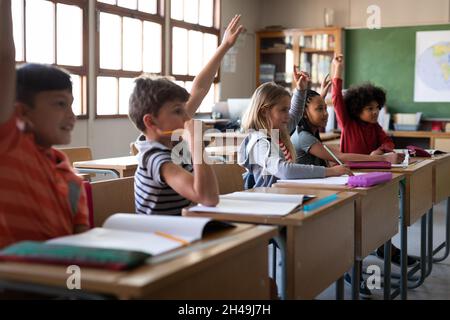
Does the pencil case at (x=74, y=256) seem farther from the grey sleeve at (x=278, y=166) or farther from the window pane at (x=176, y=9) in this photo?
the window pane at (x=176, y=9)

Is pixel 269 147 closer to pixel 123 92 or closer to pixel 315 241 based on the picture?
pixel 315 241

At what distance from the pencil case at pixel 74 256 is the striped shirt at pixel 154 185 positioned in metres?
0.67

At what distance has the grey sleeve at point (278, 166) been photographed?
254cm

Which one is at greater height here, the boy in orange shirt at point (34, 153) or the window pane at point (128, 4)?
the window pane at point (128, 4)

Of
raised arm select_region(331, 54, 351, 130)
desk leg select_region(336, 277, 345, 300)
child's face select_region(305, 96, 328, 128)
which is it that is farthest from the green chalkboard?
desk leg select_region(336, 277, 345, 300)

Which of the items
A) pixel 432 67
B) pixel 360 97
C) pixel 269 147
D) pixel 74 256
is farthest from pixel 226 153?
pixel 432 67

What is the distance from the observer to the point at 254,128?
9.03 feet

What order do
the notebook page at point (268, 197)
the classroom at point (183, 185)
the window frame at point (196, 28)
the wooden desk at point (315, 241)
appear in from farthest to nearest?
1. the window frame at point (196, 28)
2. the notebook page at point (268, 197)
3. the wooden desk at point (315, 241)
4. the classroom at point (183, 185)

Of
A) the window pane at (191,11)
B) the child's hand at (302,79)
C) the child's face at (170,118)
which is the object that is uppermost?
the window pane at (191,11)

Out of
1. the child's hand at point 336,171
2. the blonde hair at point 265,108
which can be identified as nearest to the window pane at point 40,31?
the blonde hair at point 265,108

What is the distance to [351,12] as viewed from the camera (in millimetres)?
8141

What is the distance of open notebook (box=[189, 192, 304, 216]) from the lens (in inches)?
68.1
